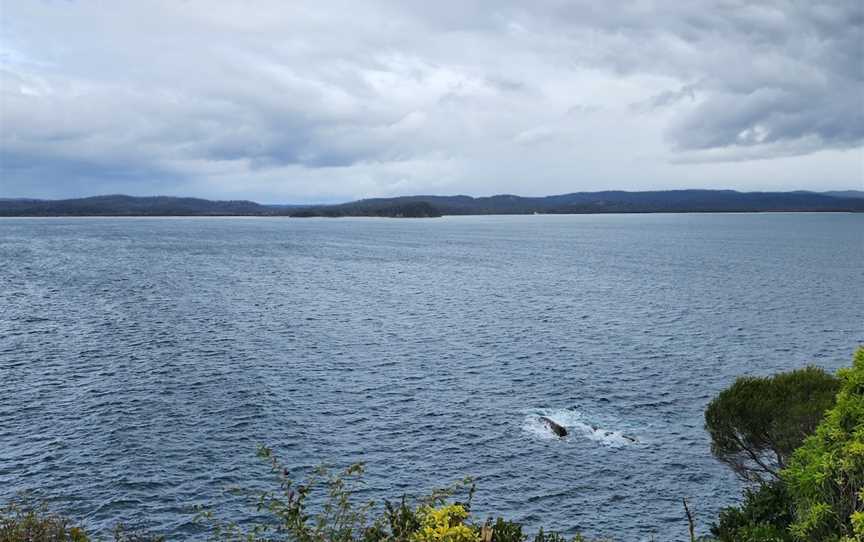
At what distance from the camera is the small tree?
26906mm

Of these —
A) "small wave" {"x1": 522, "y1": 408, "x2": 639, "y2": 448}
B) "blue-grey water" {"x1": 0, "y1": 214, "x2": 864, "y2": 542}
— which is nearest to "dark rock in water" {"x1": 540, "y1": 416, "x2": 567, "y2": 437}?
"small wave" {"x1": 522, "y1": 408, "x2": 639, "y2": 448}

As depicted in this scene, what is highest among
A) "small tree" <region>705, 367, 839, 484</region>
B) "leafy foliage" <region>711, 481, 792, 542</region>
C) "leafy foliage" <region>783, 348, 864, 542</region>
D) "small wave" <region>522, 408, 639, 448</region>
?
"leafy foliage" <region>783, 348, 864, 542</region>

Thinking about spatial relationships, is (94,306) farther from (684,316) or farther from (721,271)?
(721,271)

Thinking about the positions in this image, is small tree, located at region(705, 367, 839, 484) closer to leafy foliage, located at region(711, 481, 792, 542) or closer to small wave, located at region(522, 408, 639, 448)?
leafy foliage, located at region(711, 481, 792, 542)

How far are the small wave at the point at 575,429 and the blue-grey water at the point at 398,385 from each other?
0.69 ft

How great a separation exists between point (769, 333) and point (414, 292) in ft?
182

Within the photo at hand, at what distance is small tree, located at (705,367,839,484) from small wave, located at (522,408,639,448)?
39.2ft

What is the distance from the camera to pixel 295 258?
168 meters

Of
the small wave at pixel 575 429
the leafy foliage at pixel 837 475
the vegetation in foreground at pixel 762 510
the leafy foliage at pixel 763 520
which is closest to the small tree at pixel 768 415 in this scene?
the vegetation in foreground at pixel 762 510

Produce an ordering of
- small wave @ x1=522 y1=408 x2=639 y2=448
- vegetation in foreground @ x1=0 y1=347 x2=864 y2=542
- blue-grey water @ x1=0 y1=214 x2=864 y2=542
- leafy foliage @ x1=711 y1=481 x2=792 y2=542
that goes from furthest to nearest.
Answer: small wave @ x1=522 y1=408 x2=639 y2=448 → blue-grey water @ x1=0 y1=214 x2=864 y2=542 → leafy foliage @ x1=711 y1=481 x2=792 y2=542 → vegetation in foreground @ x1=0 y1=347 x2=864 y2=542

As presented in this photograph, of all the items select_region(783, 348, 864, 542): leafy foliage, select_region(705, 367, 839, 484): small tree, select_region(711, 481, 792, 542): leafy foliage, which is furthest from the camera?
select_region(705, 367, 839, 484): small tree

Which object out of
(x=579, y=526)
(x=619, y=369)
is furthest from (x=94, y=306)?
(x=579, y=526)

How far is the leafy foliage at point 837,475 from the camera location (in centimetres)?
1173

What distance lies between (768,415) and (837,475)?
18400 millimetres
